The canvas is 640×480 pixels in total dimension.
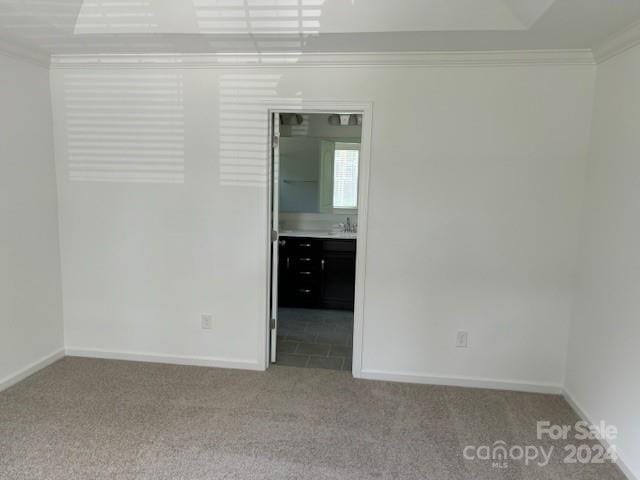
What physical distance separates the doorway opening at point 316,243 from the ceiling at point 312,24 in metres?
1.16

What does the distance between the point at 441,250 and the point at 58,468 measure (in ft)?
8.56

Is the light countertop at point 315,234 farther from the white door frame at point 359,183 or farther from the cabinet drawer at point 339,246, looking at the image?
the white door frame at point 359,183

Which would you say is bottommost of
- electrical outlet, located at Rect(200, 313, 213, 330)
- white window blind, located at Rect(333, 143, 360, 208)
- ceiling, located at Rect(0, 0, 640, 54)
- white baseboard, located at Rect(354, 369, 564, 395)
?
white baseboard, located at Rect(354, 369, 564, 395)

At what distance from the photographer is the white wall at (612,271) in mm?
2281

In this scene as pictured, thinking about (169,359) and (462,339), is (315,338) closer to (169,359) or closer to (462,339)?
(169,359)

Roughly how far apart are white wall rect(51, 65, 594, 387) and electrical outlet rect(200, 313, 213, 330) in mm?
58

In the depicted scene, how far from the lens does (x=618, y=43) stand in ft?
8.14

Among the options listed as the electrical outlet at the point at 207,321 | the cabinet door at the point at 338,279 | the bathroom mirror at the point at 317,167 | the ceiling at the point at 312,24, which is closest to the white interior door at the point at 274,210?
the electrical outlet at the point at 207,321

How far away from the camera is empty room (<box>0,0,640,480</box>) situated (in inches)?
95.4

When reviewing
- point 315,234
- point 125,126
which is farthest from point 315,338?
point 125,126

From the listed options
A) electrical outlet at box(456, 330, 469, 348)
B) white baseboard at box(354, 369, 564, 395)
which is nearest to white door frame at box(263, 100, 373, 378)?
white baseboard at box(354, 369, 564, 395)

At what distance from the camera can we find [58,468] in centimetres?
223

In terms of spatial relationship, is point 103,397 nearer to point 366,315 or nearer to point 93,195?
point 93,195

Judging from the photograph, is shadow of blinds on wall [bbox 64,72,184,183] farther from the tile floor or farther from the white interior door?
the tile floor
